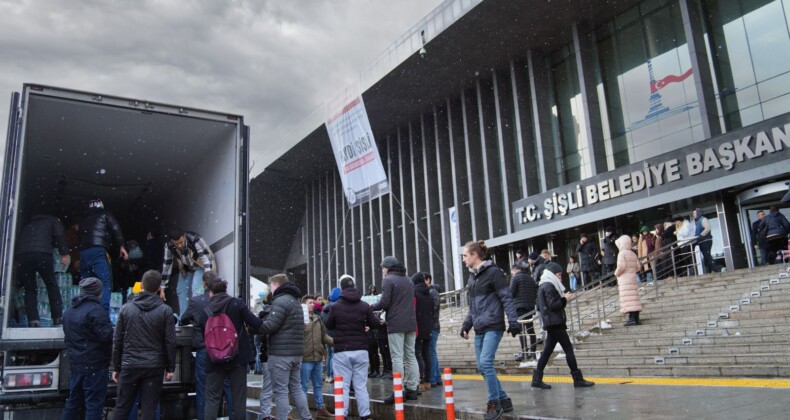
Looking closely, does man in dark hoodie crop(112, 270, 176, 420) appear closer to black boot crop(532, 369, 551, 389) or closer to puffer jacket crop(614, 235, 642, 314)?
black boot crop(532, 369, 551, 389)

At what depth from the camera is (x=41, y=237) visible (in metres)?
6.86

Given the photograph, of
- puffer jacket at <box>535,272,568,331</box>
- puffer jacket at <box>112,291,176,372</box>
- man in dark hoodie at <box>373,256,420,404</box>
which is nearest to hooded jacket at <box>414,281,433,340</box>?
man in dark hoodie at <box>373,256,420,404</box>

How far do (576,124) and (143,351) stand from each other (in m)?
21.4

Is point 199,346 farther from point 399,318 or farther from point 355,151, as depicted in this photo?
point 355,151

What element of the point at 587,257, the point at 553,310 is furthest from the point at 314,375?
the point at 587,257

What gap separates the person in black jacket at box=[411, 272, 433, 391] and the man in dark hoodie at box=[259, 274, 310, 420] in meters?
2.36

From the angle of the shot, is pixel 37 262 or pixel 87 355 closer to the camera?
pixel 87 355

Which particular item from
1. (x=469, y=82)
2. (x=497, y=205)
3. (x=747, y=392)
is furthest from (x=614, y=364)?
(x=469, y=82)

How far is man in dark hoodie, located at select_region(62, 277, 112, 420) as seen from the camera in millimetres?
5707

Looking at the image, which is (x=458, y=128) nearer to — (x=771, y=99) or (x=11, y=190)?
(x=771, y=99)

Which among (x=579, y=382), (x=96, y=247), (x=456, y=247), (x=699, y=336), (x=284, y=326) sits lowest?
(x=579, y=382)

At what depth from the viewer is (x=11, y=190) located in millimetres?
5938

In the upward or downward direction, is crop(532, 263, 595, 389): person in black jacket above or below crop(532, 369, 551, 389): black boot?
above

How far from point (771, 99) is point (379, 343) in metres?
14.6
